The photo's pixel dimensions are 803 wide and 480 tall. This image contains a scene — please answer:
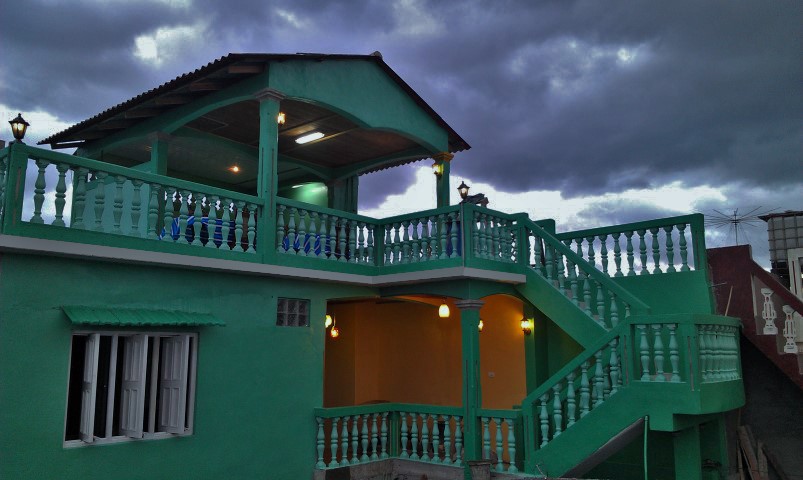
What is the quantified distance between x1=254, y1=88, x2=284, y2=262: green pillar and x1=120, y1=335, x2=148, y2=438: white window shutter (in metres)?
2.26

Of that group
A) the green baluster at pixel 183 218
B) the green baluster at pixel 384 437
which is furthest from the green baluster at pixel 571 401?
the green baluster at pixel 183 218

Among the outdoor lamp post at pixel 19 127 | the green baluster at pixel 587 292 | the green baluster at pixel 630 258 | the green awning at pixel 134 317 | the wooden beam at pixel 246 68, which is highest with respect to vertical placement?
the wooden beam at pixel 246 68

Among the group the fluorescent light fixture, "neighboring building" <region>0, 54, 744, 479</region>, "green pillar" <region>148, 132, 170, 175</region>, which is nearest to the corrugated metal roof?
"neighboring building" <region>0, 54, 744, 479</region>

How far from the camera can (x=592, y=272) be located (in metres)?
9.79

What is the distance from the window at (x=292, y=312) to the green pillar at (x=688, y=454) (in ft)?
18.5

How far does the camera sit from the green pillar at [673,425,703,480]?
339 inches

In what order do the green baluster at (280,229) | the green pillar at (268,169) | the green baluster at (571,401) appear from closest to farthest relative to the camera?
the green baluster at (571,401) → the green pillar at (268,169) → the green baluster at (280,229)

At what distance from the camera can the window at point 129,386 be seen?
25.3ft

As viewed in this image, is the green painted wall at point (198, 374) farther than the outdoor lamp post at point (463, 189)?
No

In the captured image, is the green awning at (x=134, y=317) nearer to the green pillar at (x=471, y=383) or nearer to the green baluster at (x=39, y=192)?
the green baluster at (x=39, y=192)

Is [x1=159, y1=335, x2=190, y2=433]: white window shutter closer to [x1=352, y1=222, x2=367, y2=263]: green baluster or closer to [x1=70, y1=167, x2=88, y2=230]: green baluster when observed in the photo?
[x1=70, y1=167, x2=88, y2=230]: green baluster

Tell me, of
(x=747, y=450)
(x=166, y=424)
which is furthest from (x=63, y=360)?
(x=747, y=450)

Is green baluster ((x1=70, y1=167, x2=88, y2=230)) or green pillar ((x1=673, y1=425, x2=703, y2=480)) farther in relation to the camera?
green pillar ((x1=673, y1=425, x2=703, y2=480))

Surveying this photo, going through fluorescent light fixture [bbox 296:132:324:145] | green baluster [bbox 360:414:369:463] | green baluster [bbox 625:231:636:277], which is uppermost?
fluorescent light fixture [bbox 296:132:324:145]
